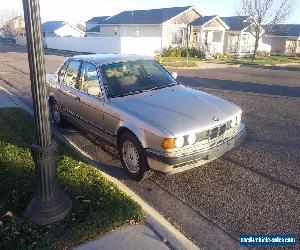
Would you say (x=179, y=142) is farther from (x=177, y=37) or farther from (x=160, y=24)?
(x=177, y=37)

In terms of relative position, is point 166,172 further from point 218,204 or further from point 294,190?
point 294,190

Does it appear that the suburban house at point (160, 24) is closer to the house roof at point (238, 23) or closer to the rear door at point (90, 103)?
the house roof at point (238, 23)

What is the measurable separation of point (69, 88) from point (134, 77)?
1527 millimetres

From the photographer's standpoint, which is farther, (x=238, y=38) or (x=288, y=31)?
(x=288, y=31)

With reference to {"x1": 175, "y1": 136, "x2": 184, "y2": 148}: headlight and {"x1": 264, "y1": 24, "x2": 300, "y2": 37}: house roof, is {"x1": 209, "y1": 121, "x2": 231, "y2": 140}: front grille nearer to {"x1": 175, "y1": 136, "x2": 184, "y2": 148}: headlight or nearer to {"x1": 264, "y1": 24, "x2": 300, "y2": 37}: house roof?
{"x1": 175, "y1": 136, "x2": 184, "y2": 148}: headlight


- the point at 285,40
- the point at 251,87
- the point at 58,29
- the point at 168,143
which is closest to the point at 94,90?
the point at 168,143

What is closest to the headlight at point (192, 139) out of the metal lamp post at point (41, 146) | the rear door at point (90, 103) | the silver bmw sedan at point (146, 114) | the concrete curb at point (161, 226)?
the silver bmw sedan at point (146, 114)

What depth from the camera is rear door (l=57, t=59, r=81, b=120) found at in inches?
256

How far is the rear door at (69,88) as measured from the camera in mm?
6512

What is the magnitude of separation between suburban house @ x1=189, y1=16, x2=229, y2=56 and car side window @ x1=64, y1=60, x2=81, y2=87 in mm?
31551

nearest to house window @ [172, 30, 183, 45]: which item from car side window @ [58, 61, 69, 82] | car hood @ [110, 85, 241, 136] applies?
car side window @ [58, 61, 69, 82]

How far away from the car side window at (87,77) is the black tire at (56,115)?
1450mm

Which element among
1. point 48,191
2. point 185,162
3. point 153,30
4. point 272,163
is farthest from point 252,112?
point 153,30

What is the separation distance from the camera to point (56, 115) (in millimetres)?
7676
